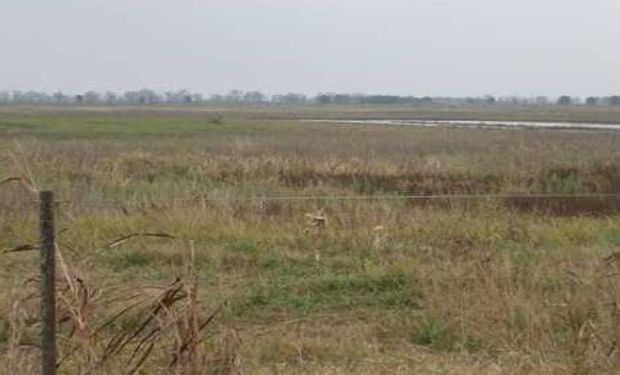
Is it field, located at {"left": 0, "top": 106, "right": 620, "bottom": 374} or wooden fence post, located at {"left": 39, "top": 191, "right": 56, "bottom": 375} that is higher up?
wooden fence post, located at {"left": 39, "top": 191, "right": 56, "bottom": 375}

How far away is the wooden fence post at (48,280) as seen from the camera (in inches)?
143

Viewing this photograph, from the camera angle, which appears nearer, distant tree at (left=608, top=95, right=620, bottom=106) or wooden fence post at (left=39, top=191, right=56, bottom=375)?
wooden fence post at (left=39, top=191, right=56, bottom=375)

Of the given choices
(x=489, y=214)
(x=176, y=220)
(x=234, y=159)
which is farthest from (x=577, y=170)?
(x=176, y=220)

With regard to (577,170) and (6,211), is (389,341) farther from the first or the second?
(577,170)

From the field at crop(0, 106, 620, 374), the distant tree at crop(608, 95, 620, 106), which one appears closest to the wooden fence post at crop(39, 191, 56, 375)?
the field at crop(0, 106, 620, 374)

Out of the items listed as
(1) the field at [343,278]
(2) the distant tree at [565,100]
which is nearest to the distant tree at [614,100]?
(2) the distant tree at [565,100]

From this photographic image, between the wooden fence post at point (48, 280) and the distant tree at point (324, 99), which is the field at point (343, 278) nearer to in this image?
the wooden fence post at point (48, 280)

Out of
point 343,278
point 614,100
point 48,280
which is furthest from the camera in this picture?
point 614,100

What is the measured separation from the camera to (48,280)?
3.72 metres

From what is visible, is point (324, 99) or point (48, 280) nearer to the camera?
point (48, 280)

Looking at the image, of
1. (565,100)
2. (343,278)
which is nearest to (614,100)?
(565,100)

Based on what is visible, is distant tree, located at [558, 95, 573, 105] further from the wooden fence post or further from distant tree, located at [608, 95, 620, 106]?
the wooden fence post

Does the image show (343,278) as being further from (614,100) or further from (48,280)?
(614,100)

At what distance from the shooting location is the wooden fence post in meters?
3.63
